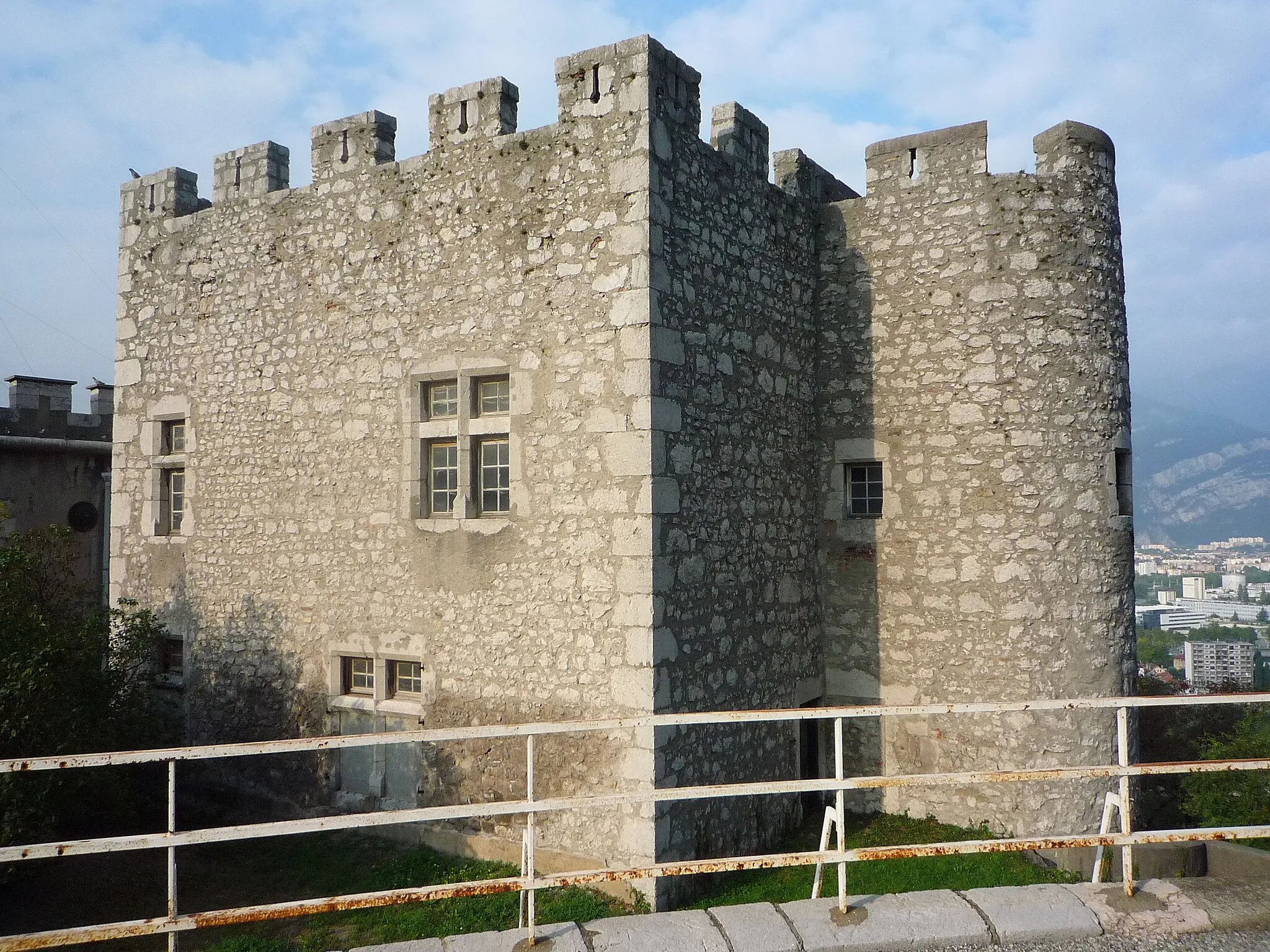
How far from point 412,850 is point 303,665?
6.70 ft

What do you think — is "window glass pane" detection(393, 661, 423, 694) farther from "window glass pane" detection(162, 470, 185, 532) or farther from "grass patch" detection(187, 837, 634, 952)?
"window glass pane" detection(162, 470, 185, 532)

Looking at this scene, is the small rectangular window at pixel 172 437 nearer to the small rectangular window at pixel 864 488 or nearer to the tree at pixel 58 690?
the tree at pixel 58 690

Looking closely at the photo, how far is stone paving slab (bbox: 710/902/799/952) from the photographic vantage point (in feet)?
13.2

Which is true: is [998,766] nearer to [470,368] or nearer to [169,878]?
[470,368]

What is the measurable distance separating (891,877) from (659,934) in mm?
3657

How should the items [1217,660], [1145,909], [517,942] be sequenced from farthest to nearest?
[1217,660]
[1145,909]
[517,942]

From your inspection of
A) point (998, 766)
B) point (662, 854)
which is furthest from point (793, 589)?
point (662, 854)

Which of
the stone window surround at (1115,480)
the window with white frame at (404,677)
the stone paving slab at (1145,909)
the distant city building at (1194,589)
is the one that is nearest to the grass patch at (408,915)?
the window with white frame at (404,677)

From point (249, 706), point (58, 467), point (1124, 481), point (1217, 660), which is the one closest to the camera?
point (1124, 481)

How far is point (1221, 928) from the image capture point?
163 inches

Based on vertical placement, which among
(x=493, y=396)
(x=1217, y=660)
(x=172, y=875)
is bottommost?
(x=1217, y=660)

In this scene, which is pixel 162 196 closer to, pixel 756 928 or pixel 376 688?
pixel 376 688

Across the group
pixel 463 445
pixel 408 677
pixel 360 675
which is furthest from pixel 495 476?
pixel 360 675

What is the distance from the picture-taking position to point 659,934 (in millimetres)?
4215
